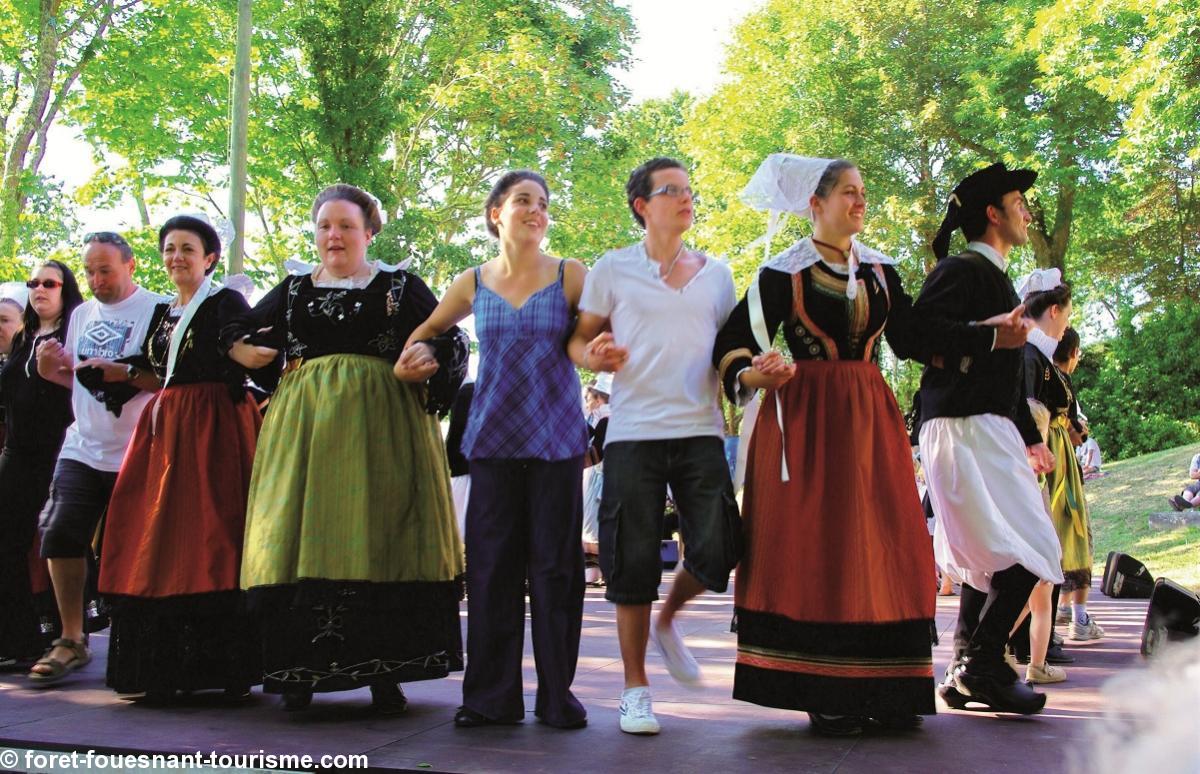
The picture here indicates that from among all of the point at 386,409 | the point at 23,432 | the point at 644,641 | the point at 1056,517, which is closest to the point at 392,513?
the point at 386,409

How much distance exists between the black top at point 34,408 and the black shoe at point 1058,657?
5.63m

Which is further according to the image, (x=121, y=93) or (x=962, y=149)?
(x=962, y=149)

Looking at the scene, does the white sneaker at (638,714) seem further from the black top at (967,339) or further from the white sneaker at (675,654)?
the black top at (967,339)

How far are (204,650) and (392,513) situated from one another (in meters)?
1.18

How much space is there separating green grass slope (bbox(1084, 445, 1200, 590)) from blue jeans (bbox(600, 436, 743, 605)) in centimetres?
886

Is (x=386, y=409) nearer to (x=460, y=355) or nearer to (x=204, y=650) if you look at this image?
(x=460, y=355)

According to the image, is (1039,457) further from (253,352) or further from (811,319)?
(253,352)

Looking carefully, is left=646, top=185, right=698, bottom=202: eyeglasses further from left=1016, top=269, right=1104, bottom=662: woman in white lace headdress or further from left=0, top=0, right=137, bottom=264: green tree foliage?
left=0, top=0, right=137, bottom=264: green tree foliage

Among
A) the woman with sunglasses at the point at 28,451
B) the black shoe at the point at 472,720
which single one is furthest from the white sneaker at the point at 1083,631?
the woman with sunglasses at the point at 28,451

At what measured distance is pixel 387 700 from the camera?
16.5 ft

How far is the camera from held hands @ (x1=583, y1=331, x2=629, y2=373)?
4.56 metres

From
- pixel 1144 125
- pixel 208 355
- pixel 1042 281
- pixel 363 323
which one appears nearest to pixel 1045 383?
pixel 1042 281

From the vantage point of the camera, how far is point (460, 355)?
16.9 feet

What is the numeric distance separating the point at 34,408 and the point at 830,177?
4.57m
